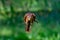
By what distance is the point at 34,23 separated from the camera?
2.47 metres

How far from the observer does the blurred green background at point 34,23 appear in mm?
2354

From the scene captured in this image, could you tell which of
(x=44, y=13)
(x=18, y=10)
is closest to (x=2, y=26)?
(x=18, y=10)

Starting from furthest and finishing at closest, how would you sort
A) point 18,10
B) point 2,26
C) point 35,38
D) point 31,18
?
point 18,10 → point 2,26 → point 35,38 → point 31,18

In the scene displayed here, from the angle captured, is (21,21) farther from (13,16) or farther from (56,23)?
(56,23)

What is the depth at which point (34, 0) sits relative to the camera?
270cm

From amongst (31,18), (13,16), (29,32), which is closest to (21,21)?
(13,16)

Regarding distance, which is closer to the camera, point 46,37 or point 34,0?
point 46,37

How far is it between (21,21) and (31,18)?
496 millimetres

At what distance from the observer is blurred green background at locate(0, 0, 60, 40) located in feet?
7.72

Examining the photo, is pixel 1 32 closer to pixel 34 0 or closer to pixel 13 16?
pixel 13 16

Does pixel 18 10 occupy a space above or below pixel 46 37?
above

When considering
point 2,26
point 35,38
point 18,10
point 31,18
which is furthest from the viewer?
point 18,10

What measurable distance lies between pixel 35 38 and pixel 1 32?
0.30 metres

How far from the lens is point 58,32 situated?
2432mm
